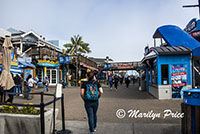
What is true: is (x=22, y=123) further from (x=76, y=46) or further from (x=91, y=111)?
(x=76, y=46)

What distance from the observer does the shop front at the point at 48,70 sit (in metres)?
22.2

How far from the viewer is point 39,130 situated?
3762mm

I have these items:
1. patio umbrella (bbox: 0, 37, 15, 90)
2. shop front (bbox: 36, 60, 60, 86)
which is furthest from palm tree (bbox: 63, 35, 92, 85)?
patio umbrella (bbox: 0, 37, 15, 90)

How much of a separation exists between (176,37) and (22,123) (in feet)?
39.2

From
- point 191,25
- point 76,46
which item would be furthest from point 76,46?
point 191,25

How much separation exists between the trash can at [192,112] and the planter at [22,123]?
3.10 meters

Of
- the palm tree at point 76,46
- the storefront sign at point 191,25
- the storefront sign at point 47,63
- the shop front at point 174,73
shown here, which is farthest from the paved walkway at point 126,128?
the palm tree at point 76,46

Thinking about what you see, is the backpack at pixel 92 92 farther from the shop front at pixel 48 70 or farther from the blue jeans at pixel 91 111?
the shop front at pixel 48 70

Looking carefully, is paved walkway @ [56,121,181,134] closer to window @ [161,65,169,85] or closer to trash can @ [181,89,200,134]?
trash can @ [181,89,200,134]

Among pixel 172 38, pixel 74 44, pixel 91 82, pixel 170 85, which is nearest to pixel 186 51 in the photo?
pixel 170 85

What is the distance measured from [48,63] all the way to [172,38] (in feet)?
53.4

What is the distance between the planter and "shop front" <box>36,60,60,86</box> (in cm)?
1846

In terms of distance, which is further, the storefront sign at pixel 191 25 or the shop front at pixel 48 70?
the shop front at pixel 48 70

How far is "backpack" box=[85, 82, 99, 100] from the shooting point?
3940 millimetres
